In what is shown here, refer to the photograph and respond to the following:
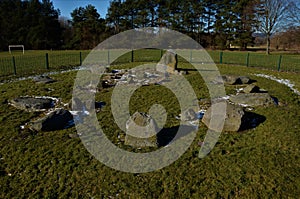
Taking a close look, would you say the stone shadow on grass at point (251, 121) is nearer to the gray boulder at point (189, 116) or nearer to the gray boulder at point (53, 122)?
the gray boulder at point (189, 116)

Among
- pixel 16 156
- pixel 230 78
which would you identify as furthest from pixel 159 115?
pixel 230 78

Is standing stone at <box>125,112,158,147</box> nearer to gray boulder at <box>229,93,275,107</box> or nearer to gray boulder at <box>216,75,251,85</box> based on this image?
gray boulder at <box>229,93,275,107</box>

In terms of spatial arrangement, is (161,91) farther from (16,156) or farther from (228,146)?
(16,156)

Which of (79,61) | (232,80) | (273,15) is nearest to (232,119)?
(232,80)

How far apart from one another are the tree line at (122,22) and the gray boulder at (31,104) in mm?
33994

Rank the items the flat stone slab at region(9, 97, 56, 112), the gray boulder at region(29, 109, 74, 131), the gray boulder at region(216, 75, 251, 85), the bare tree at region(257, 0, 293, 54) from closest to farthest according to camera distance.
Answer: the gray boulder at region(29, 109, 74, 131)
the flat stone slab at region(9, 97, 56, 112)
the gray boulder at region(216, 75, 251, 85)
the bare tree at region(257, 0, 293, 54)

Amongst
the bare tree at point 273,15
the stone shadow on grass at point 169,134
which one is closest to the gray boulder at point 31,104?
the stone shadow on grass at point 169,134

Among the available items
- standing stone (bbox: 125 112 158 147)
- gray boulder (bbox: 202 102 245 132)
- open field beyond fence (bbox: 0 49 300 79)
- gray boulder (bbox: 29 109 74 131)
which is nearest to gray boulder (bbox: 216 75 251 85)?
gray boulder (bbox: 202 102 245 132)

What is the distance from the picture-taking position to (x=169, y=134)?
5.48m

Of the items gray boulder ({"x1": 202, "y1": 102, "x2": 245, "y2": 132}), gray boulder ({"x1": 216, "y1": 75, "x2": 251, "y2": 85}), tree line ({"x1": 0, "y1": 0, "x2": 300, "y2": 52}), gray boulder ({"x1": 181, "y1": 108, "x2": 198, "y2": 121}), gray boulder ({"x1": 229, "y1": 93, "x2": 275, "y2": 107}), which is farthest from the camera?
tree line ({"x1": 0, "y1": 0, "x2": 300, "y2": 52})

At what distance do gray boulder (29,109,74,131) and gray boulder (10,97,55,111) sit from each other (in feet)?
4.32

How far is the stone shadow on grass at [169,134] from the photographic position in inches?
200

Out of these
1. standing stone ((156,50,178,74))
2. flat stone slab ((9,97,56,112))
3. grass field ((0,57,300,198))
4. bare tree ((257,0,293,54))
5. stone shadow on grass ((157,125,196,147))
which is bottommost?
grass field ((0,57,300,198))

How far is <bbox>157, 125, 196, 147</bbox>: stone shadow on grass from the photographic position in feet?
16.6
